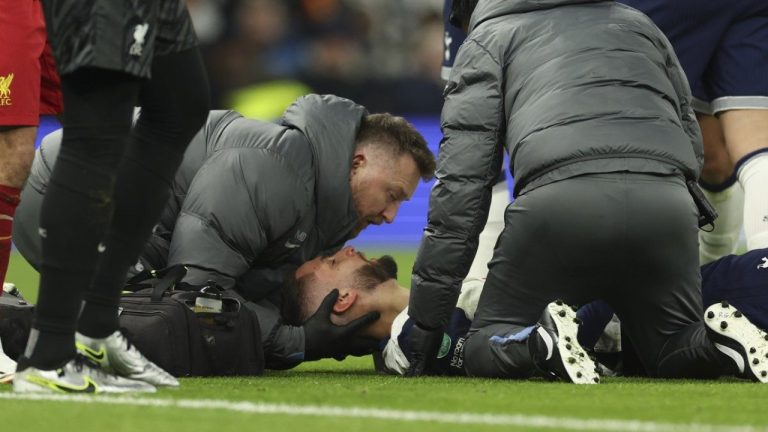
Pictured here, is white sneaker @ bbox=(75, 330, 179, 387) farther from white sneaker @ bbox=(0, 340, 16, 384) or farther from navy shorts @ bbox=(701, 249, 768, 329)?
navy shorts @ bbox=(701, 249, 768, 329)

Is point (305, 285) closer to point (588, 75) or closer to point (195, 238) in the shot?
point (195, 238)

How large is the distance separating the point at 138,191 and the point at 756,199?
2418mm

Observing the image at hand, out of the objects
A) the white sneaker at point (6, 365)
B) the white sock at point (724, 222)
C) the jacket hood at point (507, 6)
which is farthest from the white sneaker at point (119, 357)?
the white sock at point (724, 222)

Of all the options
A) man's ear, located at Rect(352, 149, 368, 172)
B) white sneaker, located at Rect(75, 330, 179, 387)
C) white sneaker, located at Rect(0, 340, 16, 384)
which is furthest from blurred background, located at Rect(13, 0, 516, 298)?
white sneaker, located at Rect(75, 330, 179, 387)

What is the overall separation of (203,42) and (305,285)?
27.0 ft

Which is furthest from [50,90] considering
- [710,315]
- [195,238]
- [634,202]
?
[710,315]

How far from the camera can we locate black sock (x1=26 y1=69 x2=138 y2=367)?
3.28 meters

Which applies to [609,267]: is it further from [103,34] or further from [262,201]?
[103,34]

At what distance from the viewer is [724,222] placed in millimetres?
6078

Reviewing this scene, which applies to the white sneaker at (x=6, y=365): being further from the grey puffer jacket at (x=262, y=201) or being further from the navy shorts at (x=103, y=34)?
the navy shorts at (x=103, y=34)

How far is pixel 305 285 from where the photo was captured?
5.02m

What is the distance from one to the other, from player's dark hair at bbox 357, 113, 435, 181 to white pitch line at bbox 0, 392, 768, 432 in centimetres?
214

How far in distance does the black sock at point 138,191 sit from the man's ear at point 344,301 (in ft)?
4.48

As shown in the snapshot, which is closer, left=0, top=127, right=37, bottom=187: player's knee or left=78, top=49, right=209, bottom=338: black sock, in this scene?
left=78, top=49, right=209, bottom=338: black sock
